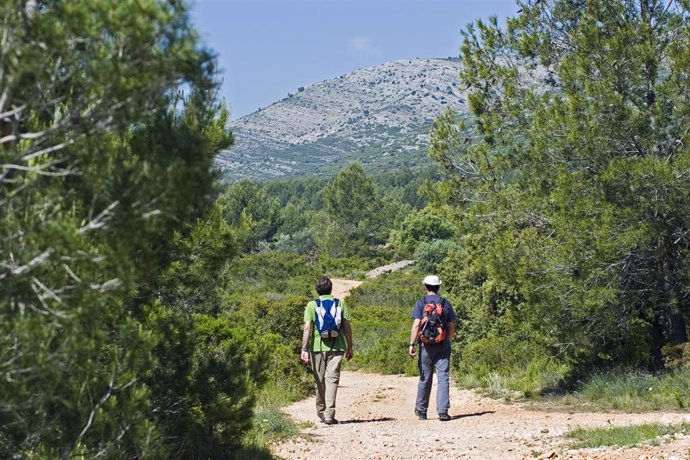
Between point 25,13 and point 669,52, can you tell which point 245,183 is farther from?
point 25,13

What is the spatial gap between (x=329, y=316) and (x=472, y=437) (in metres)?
2.14

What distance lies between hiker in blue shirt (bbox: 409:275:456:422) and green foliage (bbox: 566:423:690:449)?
206cm

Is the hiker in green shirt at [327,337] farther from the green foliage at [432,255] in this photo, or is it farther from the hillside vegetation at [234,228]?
the green foliage at [432,255]

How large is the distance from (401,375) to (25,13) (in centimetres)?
1575

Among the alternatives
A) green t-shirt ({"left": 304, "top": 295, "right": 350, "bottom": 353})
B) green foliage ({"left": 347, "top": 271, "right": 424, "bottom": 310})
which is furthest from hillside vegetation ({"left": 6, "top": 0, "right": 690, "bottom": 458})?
green foliage ({"left": 347, "top": 271, "right": 424, "bottom": 310})

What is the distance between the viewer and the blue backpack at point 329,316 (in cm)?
927

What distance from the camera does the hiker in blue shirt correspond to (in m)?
9.47

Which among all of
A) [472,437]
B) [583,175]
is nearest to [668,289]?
[583,175]

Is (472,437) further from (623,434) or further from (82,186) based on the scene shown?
(82,186)

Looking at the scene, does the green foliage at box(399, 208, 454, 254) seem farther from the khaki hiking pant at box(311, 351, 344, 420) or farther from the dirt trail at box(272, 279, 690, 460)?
the khaki hiking pant at box(311, 351, 344, 420)

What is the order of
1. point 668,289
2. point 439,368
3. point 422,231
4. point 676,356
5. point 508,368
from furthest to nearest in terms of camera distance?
1. point 422,231
2. point 508,368
3. point 676,356
4. point 668,289
5. point 439,368

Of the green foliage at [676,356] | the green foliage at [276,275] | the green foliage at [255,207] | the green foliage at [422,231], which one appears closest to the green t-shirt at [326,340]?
the green foliage at [676,356]

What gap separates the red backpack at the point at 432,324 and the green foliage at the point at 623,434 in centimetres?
214

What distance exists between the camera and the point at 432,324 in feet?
31.1
